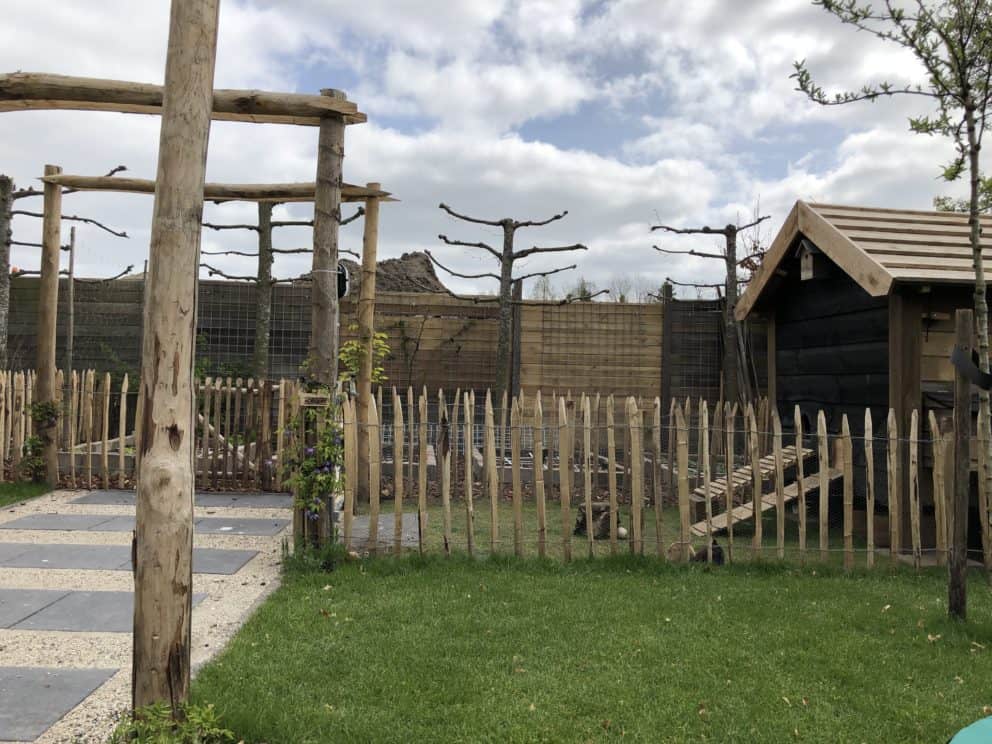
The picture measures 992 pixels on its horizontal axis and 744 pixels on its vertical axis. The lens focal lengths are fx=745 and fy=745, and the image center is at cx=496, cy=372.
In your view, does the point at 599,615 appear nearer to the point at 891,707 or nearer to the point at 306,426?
the point at 891,707

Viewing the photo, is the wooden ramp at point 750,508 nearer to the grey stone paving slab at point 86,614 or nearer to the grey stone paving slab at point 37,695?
the grey stone paving slab at point 86,614

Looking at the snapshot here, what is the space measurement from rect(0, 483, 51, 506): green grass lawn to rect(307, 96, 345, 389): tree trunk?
4541 millimetres

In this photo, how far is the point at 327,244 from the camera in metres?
5.96

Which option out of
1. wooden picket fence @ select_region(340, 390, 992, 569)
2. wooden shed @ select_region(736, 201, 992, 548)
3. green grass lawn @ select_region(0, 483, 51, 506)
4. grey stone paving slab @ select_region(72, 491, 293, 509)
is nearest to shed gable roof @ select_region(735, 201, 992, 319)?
wooden shed @ select_region(736, 201, 992, 548)

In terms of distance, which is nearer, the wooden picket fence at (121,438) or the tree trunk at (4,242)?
the wooden picket fence at (121,438)

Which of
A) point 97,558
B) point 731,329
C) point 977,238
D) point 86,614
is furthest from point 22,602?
point 731,329

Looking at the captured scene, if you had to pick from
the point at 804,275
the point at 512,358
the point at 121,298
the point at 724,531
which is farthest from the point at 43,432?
the point at 804,275

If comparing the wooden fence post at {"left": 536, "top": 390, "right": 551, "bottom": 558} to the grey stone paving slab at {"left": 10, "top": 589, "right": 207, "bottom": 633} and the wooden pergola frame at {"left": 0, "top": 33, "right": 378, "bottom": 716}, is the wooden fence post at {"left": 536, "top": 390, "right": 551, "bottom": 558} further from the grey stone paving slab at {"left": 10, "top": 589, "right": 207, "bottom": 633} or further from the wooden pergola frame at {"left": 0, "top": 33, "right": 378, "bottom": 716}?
the wooden pergola frame at {"left": 0, "top": 33, "right": 378, "bottom": 716}

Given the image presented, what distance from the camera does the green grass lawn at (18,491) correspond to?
8078 mm

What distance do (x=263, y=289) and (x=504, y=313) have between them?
395cm

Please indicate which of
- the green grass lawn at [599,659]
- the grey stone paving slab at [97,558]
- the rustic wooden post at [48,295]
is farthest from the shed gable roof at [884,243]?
the rustic wooden post at [48,295]

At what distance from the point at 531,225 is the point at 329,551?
22.6 feet

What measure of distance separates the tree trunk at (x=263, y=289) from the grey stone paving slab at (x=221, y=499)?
10.7ft

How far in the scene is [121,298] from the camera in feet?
41.7
